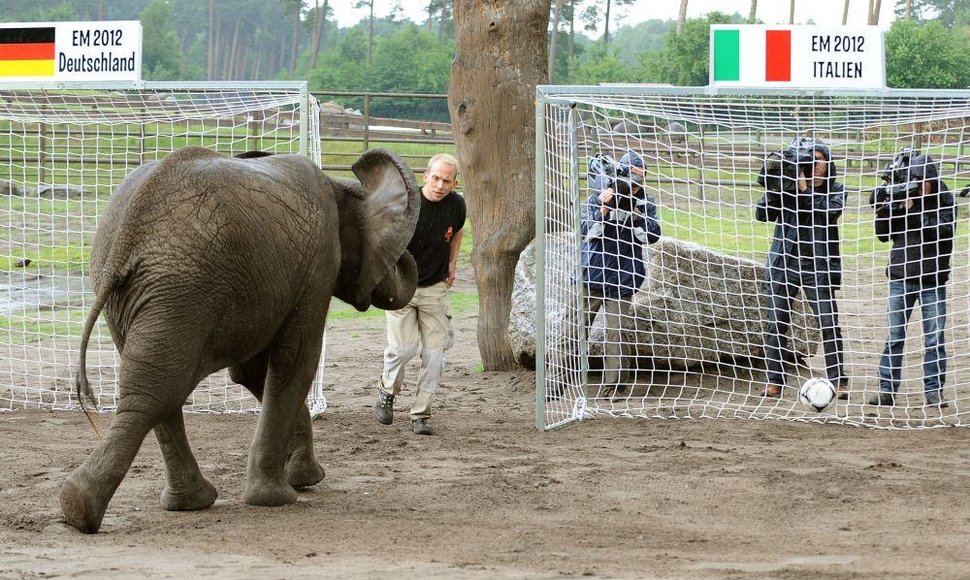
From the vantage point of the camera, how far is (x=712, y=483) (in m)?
7.07

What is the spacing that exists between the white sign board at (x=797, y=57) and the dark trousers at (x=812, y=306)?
1.55 metres

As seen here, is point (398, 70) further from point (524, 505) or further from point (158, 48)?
point (524, 505)

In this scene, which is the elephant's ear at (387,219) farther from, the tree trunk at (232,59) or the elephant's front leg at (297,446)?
the tree trunk at (232,59)

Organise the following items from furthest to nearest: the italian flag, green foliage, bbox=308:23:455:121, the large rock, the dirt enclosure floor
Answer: green foliage, bbox=308:23:455:121 → the large rock → the italian flag → the dirt enclosure floor

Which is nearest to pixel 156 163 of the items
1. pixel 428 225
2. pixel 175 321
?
pixel 175 321

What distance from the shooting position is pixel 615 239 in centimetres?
980

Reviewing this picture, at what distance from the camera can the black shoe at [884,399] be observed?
31.7 feet

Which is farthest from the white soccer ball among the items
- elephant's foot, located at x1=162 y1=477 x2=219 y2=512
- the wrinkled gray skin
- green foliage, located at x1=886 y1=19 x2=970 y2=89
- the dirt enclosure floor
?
green foliage, located at x1=886 y1=19 x2=970 y2=89

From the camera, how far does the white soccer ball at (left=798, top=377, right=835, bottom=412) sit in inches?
362

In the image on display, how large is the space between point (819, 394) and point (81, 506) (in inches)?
216

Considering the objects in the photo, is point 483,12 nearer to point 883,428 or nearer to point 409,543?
point 883,428

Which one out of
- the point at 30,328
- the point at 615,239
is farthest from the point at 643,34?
the point at 615,239

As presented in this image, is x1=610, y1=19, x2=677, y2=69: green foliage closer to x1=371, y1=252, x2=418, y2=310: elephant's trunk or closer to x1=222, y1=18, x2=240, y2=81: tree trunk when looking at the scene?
x1=222, y1=18, x2=240, y2=81: tree trunk

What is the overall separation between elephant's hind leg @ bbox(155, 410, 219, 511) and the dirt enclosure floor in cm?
15
